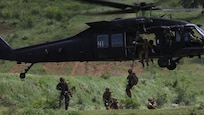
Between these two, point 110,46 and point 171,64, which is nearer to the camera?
point 171,64

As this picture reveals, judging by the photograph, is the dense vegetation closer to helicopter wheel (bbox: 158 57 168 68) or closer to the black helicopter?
the black helicopter

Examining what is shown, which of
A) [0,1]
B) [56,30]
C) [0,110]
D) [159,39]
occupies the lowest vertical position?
[0,110]

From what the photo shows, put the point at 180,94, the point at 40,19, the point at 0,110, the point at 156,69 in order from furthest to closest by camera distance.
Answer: the point at 40,19
the point at 156,69
the point at 180,94
the point at 0,110

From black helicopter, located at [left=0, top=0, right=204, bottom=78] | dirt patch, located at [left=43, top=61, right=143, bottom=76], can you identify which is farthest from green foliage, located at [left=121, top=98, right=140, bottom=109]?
dirt patch, located at [left=43, top=61, right=143, bottom=76]

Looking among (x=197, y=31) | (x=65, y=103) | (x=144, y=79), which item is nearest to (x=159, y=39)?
(x=197, y=31)

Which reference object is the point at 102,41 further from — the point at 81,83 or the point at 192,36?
the point at 81,83

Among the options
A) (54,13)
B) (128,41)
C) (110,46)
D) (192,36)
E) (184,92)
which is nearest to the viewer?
(192,36)

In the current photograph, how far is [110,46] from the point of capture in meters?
22.3

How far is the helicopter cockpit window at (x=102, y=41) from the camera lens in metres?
22.4

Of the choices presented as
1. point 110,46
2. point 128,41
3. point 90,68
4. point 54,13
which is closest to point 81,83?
point 90,68

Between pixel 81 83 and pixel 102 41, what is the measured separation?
419 inches

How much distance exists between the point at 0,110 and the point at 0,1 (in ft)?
167

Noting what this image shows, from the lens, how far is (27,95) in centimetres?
2966

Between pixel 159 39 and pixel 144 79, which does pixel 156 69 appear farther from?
pixel 159 39
